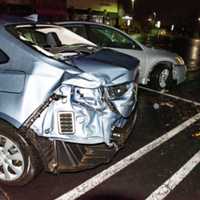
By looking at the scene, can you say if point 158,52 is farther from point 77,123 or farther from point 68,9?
point 68,9

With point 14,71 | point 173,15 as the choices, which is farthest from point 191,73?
point 173,15

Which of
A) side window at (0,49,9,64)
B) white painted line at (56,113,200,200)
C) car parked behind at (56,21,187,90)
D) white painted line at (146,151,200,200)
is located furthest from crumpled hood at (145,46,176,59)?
side window at (0,49,9,64)

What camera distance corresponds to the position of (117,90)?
12.6 feet

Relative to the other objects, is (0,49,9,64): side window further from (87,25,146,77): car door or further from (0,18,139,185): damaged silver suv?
(87,25,146,77): car door

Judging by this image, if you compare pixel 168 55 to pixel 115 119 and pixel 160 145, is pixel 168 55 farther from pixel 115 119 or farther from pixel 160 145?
pixel 115 119

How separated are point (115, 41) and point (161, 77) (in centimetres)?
151

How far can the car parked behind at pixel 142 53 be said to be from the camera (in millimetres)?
8102

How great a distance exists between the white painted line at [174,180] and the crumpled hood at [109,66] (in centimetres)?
134

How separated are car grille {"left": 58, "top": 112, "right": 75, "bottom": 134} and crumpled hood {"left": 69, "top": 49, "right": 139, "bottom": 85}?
528 millimetres

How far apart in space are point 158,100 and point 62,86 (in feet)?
15.6

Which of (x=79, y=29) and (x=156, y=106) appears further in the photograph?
(x=79, y=29)

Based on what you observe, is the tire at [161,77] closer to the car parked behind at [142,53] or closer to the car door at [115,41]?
the car parked behind at [142,53]

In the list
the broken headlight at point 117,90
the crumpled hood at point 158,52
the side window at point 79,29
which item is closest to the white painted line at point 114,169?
the broken headlight at point 117,90

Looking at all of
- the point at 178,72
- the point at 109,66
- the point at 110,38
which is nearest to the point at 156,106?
the point at 178,72
